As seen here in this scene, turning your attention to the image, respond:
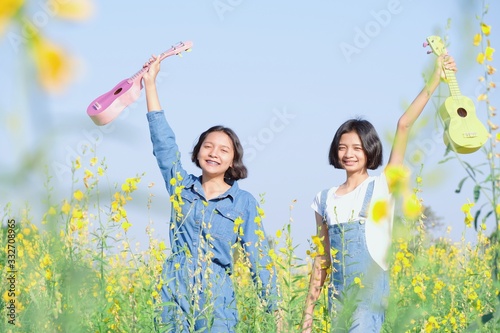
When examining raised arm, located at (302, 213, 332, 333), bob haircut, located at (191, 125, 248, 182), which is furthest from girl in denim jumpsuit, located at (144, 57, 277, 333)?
raised arm, located at (302, 213, 332, 333)

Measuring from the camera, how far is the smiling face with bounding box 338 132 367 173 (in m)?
3.40

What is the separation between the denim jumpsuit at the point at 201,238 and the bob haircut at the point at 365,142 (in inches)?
19.7

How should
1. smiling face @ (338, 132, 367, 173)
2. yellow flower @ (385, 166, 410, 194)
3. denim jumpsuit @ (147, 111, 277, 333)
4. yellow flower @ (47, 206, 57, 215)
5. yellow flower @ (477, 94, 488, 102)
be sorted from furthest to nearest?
smiling face @ (338, 132, 367, 173)
denim jumpsuit @ (147, 111, 277, 333)
yellow flower @ (477, 94, 488, 102)
yellow flower @ (385, 166, 410, 194)
yellow flower @ (47, 206, 57, 215)

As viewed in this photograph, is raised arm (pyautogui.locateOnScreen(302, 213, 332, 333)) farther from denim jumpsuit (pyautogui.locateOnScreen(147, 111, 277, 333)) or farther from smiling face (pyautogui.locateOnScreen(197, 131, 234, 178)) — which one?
smiling face (pyautogui.locateOnScreen(197, 131, 234, 178))

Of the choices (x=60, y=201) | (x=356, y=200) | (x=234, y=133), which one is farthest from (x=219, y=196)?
(x=60, y=201)

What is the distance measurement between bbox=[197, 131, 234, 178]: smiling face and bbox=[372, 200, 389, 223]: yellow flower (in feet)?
9.34

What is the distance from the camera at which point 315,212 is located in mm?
3498

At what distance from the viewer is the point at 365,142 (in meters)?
3.40

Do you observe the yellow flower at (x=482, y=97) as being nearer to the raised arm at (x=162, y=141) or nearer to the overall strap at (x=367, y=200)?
the overall strap at (x=367, y=200)

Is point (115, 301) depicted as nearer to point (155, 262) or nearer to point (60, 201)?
point (155, 262)

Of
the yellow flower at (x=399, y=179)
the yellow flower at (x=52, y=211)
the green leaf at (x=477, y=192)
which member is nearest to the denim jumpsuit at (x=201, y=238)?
the green leaf at (x=477, y=192)

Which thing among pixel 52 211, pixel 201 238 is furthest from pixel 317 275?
pixel 52 211

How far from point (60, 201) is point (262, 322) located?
239 centimetres

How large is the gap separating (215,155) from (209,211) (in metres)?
0.31
